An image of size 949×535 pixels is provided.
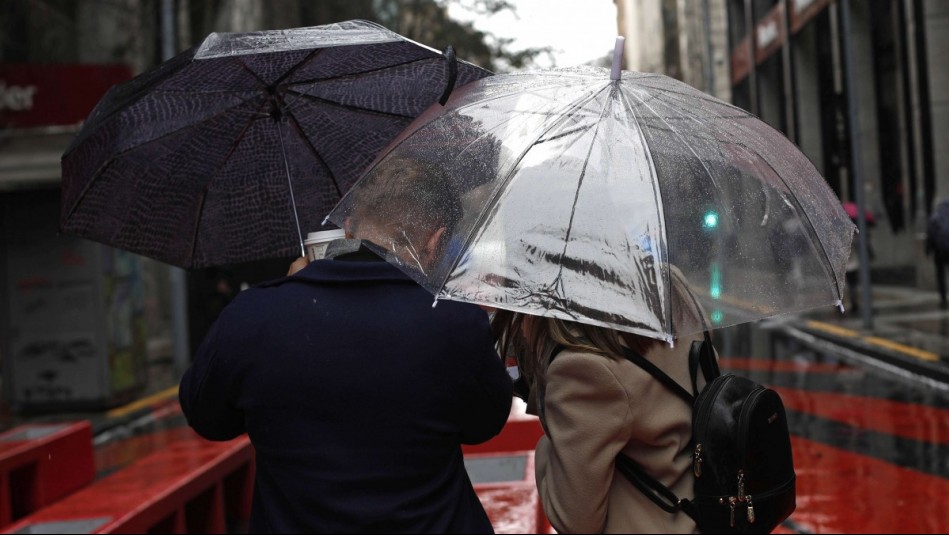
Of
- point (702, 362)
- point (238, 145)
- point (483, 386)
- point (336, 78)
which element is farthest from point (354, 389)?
point (238, 145)

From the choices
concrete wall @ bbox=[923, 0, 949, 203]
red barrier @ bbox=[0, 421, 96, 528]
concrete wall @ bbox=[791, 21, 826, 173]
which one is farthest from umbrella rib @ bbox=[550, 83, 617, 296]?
concrete wall @ bbox=[791, 21, 826, 173]

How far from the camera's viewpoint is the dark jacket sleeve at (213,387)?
2.44 meters

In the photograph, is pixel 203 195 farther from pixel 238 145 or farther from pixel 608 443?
pixel 608 443

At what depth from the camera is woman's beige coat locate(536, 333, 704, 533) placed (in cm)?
237

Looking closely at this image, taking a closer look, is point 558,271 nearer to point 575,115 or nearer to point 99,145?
point 575,115

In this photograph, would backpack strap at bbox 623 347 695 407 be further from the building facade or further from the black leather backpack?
the building facade

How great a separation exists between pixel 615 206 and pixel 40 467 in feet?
19.8

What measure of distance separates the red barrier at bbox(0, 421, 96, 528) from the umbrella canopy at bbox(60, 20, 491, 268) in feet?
12.4

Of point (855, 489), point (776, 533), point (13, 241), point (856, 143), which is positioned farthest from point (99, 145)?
point (856, 143)

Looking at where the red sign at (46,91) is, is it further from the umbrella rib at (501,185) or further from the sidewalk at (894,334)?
the umbrella rib at (501,185)

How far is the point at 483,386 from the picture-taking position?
96.4 inches

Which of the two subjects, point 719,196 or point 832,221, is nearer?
point 719,196

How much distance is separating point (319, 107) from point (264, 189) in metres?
0.38

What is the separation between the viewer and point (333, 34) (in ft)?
10.2
